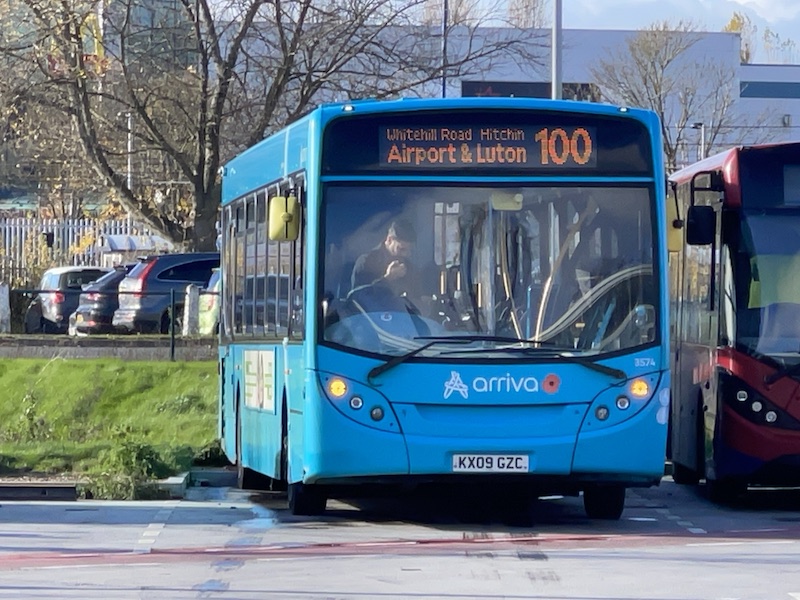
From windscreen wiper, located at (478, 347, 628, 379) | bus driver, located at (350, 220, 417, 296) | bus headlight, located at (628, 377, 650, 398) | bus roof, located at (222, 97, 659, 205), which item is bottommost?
bus headlight, located at (628, 377, 650, 398)

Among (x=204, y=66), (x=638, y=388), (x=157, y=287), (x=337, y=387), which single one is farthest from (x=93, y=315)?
(x=638, y=388)

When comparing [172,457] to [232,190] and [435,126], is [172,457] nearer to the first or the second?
[232,190]

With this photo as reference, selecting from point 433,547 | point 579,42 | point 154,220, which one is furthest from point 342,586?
point 579,42

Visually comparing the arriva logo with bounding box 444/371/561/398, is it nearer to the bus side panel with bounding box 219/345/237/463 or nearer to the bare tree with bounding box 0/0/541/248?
the bus side panel with bounding box 219/345/237/463

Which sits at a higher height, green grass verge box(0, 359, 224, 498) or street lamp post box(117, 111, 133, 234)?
street lamp post box(117, 111, 133, 234)

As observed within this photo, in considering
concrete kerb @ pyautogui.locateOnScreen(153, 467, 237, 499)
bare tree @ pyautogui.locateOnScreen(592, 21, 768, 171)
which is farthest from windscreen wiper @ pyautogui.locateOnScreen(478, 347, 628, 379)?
bare tree @ pyautogui.locateOnScreen(592, 21, 768, 171)

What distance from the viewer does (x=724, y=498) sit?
47.3ft

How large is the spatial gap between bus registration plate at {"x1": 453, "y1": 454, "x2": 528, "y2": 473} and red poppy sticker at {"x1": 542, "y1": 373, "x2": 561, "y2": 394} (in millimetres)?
479

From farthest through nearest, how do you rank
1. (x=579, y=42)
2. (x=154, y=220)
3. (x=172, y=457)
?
(x=579, y=42) → (x=154, y=220) → (x=172, y=457)

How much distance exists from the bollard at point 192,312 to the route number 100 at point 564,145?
538 inches

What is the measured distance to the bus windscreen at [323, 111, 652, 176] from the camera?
11.6 metres

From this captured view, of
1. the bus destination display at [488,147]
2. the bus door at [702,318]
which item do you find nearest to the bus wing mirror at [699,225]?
the bus door at [702,318]

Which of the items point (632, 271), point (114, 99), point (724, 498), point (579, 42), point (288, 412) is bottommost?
point (724, 498)

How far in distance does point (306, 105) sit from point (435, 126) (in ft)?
60.1
